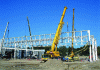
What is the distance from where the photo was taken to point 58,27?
4075 centimetres

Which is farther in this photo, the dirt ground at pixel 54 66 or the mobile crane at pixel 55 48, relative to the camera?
the mobile crane at pixel 55 48

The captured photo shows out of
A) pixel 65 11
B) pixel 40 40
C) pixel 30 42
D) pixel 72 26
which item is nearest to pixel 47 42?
pixel 40 40

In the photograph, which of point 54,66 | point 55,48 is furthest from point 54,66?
point 55,48

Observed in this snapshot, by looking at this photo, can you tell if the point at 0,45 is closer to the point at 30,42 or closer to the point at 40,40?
the point at 30,42

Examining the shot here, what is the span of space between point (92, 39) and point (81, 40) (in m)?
3.33

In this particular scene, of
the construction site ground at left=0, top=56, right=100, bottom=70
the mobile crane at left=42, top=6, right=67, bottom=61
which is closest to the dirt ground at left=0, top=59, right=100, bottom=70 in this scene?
the construction site ground at left=0, top=56, right=100, bottom=70

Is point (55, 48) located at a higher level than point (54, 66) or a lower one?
higher

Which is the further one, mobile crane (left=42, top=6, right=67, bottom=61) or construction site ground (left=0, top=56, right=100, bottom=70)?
mobile crane (left=42, top=6, right=67, bottom=61)

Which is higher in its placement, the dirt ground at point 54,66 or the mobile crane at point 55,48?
the mobile crane at point 55,48

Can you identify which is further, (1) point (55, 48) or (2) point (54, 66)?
(1) point (55, 48)

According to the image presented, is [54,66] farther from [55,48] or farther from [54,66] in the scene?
[55,48]

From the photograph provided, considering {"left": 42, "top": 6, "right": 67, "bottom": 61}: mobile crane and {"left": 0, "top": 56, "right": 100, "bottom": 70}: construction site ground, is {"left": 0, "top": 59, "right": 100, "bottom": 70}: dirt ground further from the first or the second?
{"left": 42, "top": 6, "right": 67, "bottom": 61}: mobile crane

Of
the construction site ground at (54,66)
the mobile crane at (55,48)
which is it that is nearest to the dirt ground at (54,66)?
the construction site ground at (54,66)

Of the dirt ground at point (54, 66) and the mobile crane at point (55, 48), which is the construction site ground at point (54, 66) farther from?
the mobile crane at point (55, 48)
